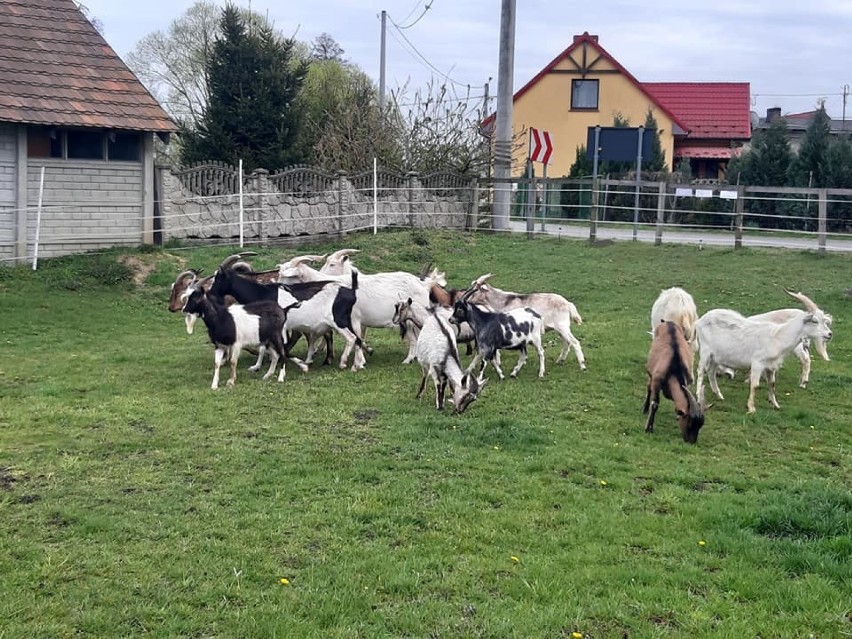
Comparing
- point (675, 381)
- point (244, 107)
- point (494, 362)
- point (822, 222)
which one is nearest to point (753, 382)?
point (675, 381)

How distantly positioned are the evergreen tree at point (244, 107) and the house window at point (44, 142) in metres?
6.15

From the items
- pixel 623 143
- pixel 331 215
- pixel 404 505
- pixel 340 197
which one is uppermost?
pixel 623 143

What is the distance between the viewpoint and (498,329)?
10.1 m

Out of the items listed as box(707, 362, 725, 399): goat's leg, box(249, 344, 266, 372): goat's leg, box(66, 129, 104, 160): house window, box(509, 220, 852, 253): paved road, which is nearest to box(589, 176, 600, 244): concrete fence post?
box(509, 220, 852, 253): paved road

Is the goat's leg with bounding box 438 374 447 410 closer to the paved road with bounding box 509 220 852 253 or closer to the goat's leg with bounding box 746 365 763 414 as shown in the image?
the goat's leg with bounding box 746 365 763 414

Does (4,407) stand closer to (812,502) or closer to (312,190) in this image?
(812,502)

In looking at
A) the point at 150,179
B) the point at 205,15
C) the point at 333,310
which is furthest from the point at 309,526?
the point at 205,15

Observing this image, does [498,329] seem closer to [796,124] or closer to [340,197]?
[340,197]

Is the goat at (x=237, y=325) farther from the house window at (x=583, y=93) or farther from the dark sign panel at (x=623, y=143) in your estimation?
the house window at (x=583, y=93)

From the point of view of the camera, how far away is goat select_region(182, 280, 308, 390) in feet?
32.3

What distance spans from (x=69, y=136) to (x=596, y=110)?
2808 centimetres

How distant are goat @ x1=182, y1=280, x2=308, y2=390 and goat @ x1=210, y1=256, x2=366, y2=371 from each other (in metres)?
0.32

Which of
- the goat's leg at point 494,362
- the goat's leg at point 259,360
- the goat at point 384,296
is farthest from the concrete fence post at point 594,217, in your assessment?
the goat's leg at point 259,360

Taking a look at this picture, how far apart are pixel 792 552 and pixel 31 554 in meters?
4.33
